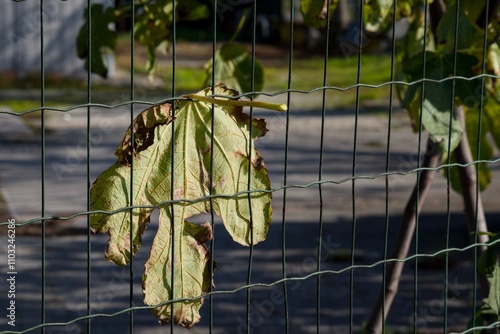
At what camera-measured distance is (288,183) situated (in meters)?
7.98

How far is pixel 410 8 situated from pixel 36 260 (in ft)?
11.9

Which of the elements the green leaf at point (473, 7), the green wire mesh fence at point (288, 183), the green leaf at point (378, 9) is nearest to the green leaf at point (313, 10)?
the green wire mesh fence at point (288, 183)

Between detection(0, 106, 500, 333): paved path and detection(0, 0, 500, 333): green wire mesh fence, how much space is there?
0.02 m

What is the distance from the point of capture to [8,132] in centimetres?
1030

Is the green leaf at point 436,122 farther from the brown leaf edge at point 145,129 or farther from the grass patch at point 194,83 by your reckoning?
the grass patch at point 194,83

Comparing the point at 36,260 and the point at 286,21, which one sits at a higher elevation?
the point at 286,21

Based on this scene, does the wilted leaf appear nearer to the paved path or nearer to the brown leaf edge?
the paved path

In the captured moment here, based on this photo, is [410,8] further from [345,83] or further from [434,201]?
[345,83]

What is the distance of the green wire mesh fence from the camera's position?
7.61 ft

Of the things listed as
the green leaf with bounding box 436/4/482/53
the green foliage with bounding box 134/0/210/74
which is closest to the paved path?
the green leaf with bounding box 436/4/482/53

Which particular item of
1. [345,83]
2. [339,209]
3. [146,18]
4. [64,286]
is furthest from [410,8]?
[345,83]

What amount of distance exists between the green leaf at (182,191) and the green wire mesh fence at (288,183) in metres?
0.01

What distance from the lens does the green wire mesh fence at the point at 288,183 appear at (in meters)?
2.32

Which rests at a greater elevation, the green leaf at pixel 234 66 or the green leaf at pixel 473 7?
the green leaf at pixel 473 7
